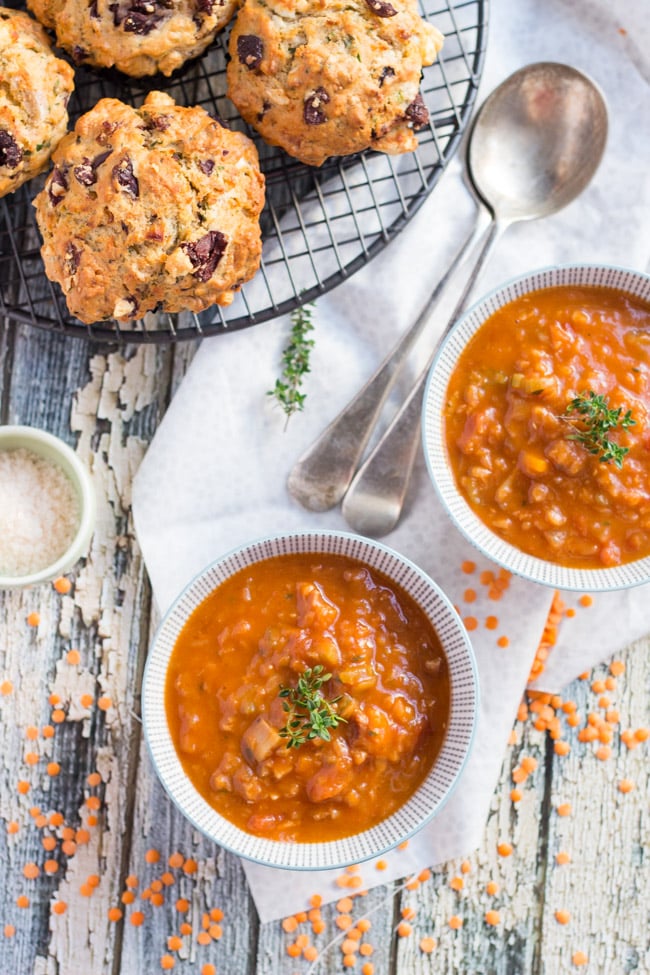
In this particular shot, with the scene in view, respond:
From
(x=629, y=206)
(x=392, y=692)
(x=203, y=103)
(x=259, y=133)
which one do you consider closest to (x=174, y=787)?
(x=392, y=692)

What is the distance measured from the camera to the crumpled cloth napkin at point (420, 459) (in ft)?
11.2

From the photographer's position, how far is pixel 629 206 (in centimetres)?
342

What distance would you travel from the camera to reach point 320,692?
2979mm

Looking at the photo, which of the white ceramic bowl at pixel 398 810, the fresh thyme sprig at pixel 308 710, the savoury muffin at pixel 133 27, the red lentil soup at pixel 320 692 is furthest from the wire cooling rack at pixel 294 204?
the fresh thyme sprig at pixel 308 710

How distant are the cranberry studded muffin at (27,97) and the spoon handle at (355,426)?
124cm

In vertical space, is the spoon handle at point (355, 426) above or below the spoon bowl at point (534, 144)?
below

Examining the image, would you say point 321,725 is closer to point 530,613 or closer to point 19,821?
point 530,613

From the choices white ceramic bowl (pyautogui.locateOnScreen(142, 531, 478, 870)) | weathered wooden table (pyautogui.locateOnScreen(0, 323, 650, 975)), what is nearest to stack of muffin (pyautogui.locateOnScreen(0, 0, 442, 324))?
weathered wooden table (pyautogui.locateOnScreen(0, 323, 650, 975))

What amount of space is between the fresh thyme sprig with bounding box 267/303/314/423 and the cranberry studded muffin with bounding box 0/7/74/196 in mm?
955

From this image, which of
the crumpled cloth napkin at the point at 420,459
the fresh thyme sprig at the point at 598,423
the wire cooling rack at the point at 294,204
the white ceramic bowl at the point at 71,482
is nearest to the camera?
the fresh thyme sprig at the point at 598,423

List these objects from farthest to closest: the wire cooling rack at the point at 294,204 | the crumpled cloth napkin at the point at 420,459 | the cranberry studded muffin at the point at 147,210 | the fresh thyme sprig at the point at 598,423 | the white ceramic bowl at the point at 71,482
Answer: the crumpled cloth napkin at the point at 420,459, the white ceramic bowl at the point at 71,482, the wire cooling rack at the point at 294,204, the fresh thyme sprig at the point at 598,423, the cranberry studded muffin at the point at 147,210

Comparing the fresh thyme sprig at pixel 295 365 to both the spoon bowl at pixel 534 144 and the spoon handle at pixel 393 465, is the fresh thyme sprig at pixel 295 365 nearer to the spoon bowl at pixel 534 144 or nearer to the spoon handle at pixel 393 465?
the spoon handle at pixel 393 465

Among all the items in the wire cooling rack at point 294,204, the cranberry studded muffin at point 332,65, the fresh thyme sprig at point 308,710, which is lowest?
the fresh thyme sprig at point 308,710

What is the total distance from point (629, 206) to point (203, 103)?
58.8 inches
